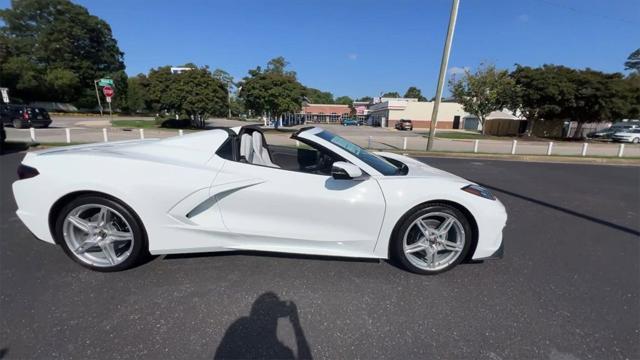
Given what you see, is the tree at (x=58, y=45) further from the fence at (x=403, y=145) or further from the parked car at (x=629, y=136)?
the parked car at (x=629, y=136)

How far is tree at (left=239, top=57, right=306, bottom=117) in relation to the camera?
2514 cm

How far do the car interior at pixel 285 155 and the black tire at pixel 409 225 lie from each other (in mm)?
792

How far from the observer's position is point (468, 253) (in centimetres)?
269

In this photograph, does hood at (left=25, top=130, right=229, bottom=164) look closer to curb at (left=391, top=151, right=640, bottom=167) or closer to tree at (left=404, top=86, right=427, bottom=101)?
curb at (left=391, top=151, right=640, bottom=167)

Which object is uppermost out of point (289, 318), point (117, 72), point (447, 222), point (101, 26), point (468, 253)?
point (101, 26)

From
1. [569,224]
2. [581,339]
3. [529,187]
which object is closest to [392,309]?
[581,339]

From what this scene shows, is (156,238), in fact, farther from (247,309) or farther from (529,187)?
(529,187)

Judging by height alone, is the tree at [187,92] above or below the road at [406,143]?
above

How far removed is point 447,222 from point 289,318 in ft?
5.16

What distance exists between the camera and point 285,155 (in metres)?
3.36

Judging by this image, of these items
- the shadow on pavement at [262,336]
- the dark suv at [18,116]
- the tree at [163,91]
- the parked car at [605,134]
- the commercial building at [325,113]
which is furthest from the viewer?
the commercial building at [325,113]

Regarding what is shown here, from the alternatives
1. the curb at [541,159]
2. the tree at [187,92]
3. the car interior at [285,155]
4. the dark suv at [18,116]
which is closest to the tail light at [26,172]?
the car interior at [285,155]

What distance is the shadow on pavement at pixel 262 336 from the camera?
1787 mm

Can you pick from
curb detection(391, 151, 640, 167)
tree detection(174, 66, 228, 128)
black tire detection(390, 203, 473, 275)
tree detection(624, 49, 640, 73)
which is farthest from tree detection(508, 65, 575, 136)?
tree detection(624, 49, 640, 73)
